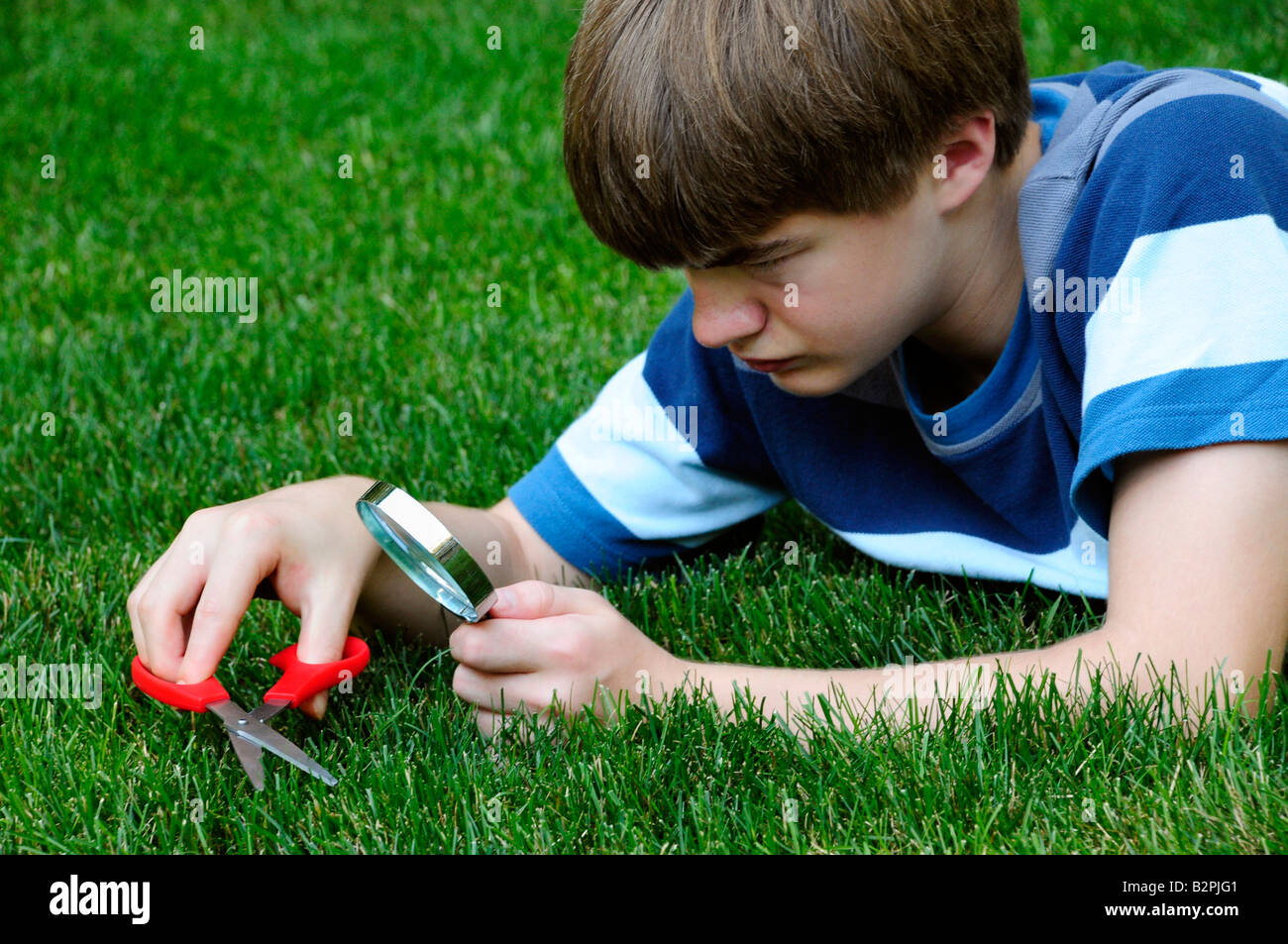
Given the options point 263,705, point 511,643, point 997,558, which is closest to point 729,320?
point 511,643

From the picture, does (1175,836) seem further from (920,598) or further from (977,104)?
(977,104)

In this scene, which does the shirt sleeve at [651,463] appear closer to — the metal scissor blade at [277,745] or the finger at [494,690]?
the finger at [494,690]

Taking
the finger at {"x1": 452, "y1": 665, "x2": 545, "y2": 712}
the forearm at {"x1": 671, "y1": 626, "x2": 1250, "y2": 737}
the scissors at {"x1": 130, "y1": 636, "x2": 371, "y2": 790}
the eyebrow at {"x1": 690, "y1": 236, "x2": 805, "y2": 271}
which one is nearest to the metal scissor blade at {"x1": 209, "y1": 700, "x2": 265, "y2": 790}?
the scissors at {"x1": 130, "y1": 636, "x2": 371, "y2": 790}

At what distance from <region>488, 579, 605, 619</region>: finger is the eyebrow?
0.42 m

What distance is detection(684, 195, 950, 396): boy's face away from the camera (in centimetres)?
155

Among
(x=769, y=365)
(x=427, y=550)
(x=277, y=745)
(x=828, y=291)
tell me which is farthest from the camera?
A: (x=769, y=365)

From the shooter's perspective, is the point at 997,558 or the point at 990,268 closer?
A: the point at 990,268

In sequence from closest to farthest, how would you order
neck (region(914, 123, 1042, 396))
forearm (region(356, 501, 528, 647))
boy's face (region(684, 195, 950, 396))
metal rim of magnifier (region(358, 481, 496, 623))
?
metal rim of magnifier (region(358, 481, 496, 623)) → boy's face (region(684, 195, 950, 396)) → neck (region(914, 123, 1042, 396)) → forearm (region(356, 501, 528, 647))

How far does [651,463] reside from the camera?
6.49 feet

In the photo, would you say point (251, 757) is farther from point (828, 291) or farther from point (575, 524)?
point (828, 291)

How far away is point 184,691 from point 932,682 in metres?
0.83

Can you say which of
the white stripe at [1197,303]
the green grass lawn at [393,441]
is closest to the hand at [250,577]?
the green grass lawn at [393,441]

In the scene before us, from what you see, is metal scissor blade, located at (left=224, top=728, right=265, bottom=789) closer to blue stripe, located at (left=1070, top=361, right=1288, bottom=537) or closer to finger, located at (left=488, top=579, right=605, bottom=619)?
finger, located at (left=488, top=579, right=605, bottom=619)
